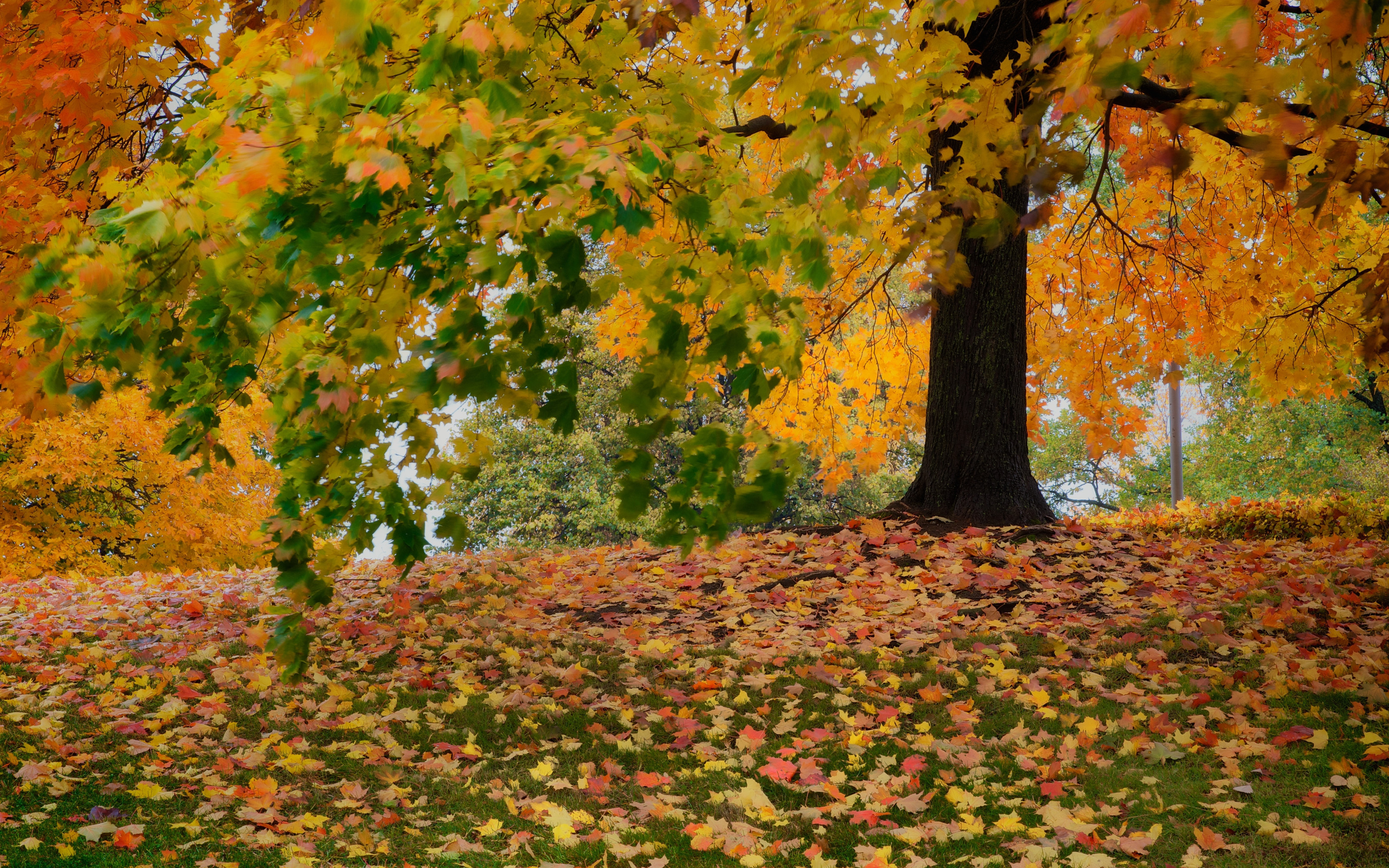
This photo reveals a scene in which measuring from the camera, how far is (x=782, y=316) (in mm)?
3422

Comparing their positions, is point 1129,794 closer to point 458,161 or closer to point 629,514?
point 629,514

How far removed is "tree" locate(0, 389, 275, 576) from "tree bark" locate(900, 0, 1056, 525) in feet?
34.7

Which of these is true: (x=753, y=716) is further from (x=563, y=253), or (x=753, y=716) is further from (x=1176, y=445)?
(x=1176, y=445)

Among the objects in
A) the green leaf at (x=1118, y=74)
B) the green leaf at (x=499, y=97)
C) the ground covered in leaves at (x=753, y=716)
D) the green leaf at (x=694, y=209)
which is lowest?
the ground covered in leaves at (x=753, y=716)

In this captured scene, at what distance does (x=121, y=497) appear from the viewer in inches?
666

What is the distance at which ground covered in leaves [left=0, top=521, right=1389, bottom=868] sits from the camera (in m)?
4.28

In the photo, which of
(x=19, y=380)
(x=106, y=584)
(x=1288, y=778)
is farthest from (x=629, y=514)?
(x=106, y=584)

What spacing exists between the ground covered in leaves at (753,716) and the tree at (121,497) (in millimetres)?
6112

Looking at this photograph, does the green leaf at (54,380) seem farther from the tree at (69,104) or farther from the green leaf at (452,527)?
the green leaf at (452,527)

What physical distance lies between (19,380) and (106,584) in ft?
24.6

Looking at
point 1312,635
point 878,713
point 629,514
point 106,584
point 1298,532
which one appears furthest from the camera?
point 1298,532

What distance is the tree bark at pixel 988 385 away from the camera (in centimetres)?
846

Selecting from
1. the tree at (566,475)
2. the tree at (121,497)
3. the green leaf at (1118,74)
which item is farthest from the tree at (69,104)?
the tree at (566,475)

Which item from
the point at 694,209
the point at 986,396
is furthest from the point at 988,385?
the point at 694,209
